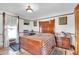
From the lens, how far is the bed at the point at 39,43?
1.34 meters

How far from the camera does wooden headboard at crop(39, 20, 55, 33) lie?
A: 4.75 ft

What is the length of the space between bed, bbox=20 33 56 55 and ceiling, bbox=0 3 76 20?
35cm

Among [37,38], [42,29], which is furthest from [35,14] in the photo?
[37,38]

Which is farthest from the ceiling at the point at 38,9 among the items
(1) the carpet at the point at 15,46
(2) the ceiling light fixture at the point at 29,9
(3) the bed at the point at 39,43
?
(1) the carpet at the point at 15,46

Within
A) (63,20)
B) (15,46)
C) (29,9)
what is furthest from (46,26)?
(15,46)

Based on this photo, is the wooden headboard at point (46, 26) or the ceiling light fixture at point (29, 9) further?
the wooden headboard at point (46, 26)

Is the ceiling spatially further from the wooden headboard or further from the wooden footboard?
the wooden footboard

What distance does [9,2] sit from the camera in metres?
1.28

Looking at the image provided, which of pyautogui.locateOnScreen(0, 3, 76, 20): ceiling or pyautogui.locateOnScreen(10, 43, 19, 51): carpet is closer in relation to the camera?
pyautogui.locateOnScreen(0, 3, 76, 20): ceiling

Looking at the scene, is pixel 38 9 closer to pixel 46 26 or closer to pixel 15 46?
pixel 46 26

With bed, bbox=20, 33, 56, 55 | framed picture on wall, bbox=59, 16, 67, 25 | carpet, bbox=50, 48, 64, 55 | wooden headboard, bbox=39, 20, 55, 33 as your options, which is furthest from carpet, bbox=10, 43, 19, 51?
framed picture on wall, bbox=59, 16, 67, 25

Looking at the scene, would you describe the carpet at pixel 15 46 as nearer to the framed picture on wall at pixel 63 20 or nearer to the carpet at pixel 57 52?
the carpet at pixel 57 52

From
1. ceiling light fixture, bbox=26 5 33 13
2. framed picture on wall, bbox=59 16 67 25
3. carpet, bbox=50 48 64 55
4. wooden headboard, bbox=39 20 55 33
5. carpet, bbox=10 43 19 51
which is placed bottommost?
carpet, bbox=50 48 64 55

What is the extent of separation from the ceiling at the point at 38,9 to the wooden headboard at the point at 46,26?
0.41ft
